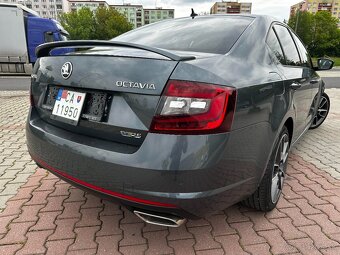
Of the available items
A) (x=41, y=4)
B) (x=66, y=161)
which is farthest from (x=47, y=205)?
(x=41, y=4)

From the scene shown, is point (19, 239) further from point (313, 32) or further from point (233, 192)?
point (313, 32)

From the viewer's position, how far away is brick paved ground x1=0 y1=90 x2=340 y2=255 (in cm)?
199

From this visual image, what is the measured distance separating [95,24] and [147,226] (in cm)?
5862

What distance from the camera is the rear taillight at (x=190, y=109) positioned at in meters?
1.51

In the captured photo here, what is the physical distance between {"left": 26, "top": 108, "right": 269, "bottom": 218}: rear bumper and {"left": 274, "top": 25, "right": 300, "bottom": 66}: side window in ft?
3.93

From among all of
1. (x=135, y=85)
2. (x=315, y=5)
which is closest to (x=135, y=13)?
(x=315, y=5)

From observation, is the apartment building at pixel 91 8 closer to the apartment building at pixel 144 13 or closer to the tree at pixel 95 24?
the apartment building at pixel 144 13

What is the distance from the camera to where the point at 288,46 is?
114 inches

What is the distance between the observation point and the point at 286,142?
8.46 ft

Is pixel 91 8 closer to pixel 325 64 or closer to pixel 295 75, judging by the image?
pixel 325 64

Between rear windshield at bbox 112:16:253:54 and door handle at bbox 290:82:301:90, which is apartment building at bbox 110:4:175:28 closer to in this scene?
rear windshield at bbox 112:16:253:54

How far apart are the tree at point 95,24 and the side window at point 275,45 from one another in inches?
2079

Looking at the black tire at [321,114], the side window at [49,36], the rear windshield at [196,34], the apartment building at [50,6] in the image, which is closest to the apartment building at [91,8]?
the apartment building at [50,6]

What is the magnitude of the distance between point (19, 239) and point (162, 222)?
1.07 meters
